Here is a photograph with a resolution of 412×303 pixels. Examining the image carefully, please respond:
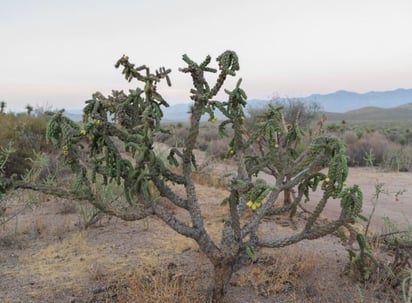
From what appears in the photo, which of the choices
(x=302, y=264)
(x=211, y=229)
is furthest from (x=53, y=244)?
(x=302, y=264)

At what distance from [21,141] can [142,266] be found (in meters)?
7.35

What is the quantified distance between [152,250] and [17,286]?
1.55 meters

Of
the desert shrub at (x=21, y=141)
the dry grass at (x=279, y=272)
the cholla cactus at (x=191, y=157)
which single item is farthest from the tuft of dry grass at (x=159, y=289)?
the desert shrub at (x=21, y=141)

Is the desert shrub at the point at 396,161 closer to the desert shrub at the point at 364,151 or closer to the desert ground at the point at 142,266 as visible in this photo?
the desert shrub at the point at 364,151

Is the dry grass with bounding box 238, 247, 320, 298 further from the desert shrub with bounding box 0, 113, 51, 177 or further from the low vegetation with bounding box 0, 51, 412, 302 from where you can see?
the desert shrub with bounding box 0, 113, 51, 177

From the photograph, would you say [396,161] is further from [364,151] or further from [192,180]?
[192,180]

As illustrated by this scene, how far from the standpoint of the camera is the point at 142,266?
14.6 feet

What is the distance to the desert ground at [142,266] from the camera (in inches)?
150

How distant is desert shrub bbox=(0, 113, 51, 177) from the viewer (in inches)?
370

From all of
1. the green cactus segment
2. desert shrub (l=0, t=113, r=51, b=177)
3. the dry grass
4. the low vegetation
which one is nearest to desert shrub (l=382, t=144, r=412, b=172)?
the dry grass

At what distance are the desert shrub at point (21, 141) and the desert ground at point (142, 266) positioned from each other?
3.35m

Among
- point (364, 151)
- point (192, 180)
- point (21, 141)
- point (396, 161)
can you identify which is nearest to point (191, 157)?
point (192, 180)

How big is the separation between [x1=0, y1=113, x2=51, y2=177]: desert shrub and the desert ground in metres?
3.35

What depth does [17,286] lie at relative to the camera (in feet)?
13.2
